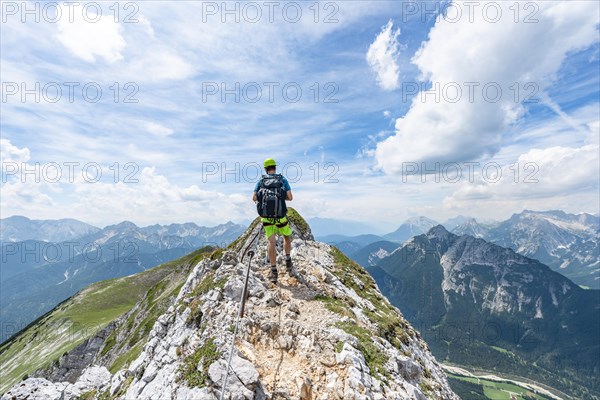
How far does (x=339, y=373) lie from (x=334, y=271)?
15.3 m

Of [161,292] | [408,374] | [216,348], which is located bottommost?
[161,292]

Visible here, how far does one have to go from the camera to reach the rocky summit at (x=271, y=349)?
1130 cm

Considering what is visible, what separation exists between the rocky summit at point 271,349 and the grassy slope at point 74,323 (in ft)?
259

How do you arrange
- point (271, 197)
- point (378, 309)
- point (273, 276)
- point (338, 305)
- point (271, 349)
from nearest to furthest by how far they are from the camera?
1. point (271, 349)
2. point (271, 197)
3. point (338, 305)
4. point (273, 276)
5. point (378, 309)

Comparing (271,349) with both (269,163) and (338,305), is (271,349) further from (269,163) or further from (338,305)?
(269,163)

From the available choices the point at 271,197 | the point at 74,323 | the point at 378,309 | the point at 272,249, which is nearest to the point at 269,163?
the point at 271,197

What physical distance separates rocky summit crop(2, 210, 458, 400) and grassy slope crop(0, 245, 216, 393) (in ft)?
259

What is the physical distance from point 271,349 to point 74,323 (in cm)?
16592

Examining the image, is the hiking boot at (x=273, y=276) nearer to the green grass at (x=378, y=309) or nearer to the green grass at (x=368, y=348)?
the green grass at (x=378, y=309)

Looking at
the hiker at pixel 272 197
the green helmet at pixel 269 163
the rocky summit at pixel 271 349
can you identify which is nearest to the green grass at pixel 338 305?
the rocky summit at pixel 271 349

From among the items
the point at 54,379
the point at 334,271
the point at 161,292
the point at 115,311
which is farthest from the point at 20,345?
the point at 334,271

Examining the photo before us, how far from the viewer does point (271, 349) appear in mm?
13336

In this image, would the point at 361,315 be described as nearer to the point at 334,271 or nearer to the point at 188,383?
the point at 334,271

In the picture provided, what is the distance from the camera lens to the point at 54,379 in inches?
3083
